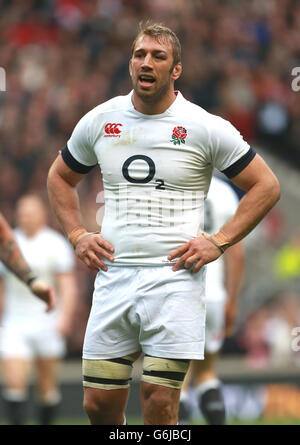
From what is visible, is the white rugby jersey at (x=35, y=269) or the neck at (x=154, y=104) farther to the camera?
the white rugby jersey at (x=35, y=269)

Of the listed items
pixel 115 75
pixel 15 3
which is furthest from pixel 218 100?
pixel 15 3

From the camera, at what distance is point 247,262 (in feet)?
45.4

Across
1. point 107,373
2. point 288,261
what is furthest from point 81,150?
point 288,261

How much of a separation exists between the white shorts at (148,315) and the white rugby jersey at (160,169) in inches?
4.3

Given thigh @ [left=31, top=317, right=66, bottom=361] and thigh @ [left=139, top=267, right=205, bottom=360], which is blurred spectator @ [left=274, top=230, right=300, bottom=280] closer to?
thigh @ [left=31, top=317, right=66, bottom=361]

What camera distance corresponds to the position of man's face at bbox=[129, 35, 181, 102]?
545cm

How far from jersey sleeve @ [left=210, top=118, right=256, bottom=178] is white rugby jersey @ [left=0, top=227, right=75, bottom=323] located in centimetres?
465

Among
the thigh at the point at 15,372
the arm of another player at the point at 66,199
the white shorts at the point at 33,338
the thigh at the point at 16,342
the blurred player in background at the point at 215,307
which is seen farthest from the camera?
the white shorts at the point at 33,338

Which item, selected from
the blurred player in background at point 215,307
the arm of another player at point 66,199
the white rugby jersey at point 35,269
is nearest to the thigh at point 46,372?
the white rugby jersey at point 35,269

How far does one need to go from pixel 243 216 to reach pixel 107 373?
45.9 inches

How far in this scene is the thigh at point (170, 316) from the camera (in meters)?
5.45

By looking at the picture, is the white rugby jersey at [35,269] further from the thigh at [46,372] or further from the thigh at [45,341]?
the thigh at [46,372]

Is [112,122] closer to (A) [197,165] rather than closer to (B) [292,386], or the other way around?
(A) [197,165]
